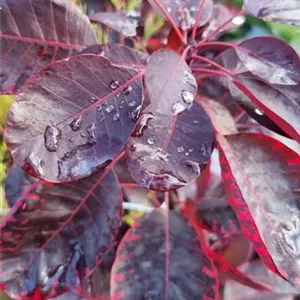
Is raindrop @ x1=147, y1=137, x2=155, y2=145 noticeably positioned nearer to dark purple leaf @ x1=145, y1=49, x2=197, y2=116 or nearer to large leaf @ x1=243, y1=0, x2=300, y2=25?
dark purple leaf @ x1=145, y1=49, x2=197, y2=116

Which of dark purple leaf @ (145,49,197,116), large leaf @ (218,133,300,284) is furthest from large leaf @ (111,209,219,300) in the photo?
dark purple leaf @ (145,49,197,116)

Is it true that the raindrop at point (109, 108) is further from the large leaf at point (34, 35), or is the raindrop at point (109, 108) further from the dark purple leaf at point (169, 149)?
the large leaf at point (34, 35)

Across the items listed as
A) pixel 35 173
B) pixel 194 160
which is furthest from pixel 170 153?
pixel 35 173

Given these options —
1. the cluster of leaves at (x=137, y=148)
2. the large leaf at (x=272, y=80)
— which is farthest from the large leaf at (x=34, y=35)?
the large leaf at (x=272, y=80)

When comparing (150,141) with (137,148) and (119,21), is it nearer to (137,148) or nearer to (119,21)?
(137,148)

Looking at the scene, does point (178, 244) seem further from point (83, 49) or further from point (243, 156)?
point (83, 49)

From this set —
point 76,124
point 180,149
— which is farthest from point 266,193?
point 76,124
